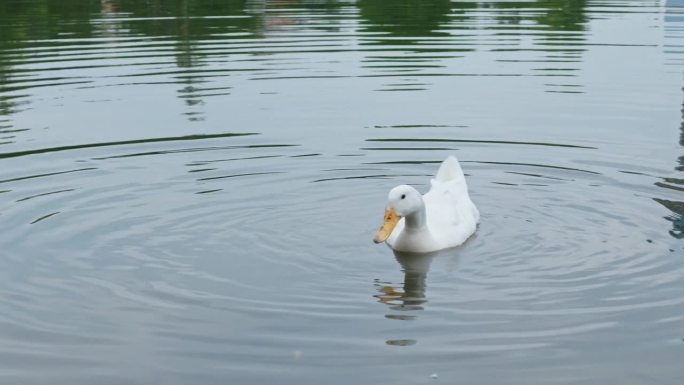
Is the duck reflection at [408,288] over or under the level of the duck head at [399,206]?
under

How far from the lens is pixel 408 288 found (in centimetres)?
1011

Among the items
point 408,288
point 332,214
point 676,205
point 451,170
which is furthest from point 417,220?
point 676,205

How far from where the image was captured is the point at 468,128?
15898 mm

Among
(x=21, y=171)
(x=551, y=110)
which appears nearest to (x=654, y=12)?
(x=551, y=110)

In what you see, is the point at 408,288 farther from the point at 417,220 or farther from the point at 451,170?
the point at 451,170

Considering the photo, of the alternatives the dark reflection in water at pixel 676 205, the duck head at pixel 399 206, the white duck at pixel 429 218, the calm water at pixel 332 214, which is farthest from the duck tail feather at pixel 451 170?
the dark reflection in water at pixel 676 205

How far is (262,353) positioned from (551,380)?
194 cm

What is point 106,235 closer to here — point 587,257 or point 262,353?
point 262,353

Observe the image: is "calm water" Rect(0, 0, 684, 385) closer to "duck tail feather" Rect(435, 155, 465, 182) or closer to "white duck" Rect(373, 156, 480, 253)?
"white duck" Rect(373, 156, 480, 253)

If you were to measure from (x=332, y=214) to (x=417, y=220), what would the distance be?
1398mm

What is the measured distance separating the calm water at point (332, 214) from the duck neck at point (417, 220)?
294 mm

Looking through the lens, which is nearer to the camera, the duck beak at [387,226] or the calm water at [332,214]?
the calm water at [332,214]

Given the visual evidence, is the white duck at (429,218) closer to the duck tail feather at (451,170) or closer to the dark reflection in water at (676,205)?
the duck tail feather at (451,170)

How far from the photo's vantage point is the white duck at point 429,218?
10859 mm
